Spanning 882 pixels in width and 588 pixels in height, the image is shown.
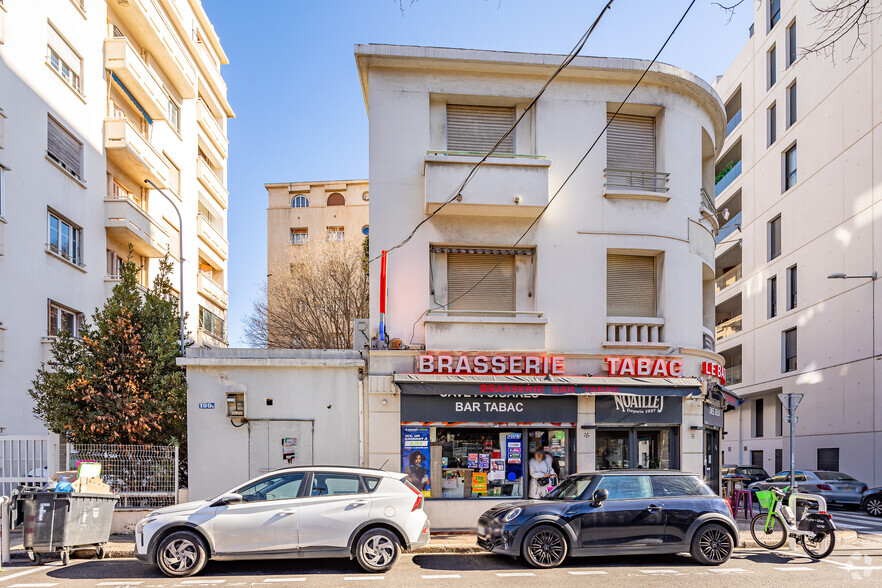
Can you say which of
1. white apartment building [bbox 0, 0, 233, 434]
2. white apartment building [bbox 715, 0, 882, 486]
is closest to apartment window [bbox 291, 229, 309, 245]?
white apartment building [bbox 0, 0, 233, 434]

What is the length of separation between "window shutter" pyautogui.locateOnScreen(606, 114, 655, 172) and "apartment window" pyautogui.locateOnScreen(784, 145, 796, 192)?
1984cm

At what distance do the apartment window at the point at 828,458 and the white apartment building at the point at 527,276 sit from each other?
16.3 metres

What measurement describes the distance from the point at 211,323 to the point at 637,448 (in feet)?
79.5

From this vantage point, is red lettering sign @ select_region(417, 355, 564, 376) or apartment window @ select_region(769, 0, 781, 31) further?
apartment window @ select_region(769, 0, 781, 31)

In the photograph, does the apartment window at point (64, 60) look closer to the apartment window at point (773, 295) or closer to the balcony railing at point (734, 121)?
the apartment window at point (773, 295)

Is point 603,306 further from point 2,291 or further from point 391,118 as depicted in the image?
point 2,291

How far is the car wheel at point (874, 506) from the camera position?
2125cm

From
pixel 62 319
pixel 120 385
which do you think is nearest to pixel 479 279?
pixel 120 385

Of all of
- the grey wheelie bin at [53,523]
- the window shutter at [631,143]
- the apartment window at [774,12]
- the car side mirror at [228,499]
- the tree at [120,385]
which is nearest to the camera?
the car side mirror at [228,499]

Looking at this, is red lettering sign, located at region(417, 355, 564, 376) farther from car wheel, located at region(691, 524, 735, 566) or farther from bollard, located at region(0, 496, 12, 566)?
bollard, located at region(0, 496, 12, 566)

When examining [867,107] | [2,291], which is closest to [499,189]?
[2,291]

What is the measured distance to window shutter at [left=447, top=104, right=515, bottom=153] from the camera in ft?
49.5

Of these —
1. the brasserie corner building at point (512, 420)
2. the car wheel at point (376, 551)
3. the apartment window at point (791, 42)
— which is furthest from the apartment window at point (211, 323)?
the apartment window at point (791, 42)

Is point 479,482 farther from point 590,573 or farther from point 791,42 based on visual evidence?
point 791,42
